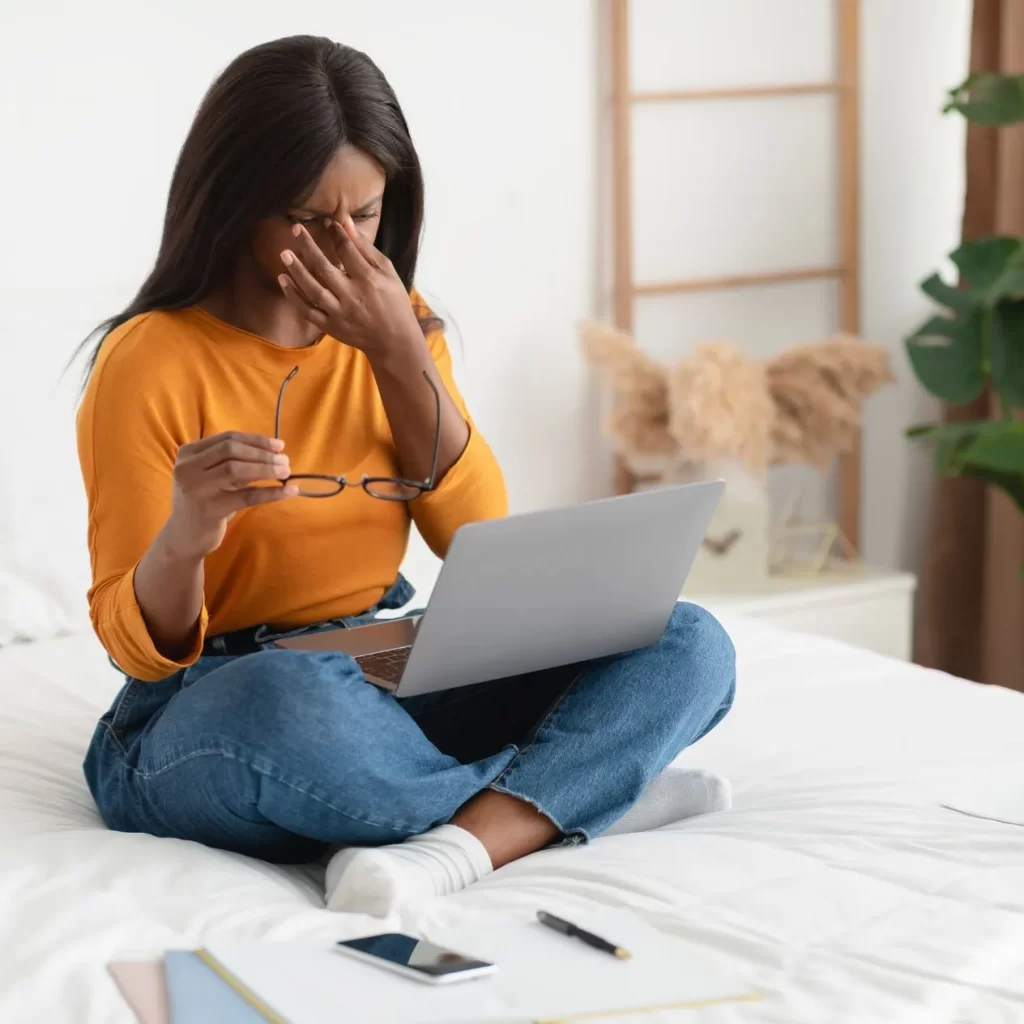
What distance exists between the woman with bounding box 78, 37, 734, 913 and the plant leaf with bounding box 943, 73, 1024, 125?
133 centimetres

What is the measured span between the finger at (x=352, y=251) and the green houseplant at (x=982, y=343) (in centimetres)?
135

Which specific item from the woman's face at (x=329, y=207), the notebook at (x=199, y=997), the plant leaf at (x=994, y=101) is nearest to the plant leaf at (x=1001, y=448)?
the plant leaf at (x=994, y=101)

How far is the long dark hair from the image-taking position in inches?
49.6

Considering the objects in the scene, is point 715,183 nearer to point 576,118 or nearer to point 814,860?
point 576,118

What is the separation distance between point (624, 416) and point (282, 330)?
3.90ft

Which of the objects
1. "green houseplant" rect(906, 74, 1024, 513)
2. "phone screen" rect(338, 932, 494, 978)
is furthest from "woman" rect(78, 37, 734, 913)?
"green houseplant" rect(906, 74, 1024, 513)

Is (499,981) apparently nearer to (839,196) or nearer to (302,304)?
(302,304)

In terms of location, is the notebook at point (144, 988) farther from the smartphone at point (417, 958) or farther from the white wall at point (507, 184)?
the white wall at point (507, 184)

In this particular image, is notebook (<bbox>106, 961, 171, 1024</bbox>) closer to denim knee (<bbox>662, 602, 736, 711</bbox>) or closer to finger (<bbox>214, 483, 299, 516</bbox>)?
finger (<bbox>214, 483, 299, 516</bbox>)

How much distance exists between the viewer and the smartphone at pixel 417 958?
0.87 meters

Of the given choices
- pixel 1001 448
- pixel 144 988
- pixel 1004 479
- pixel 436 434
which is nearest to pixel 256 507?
pixel 436 434

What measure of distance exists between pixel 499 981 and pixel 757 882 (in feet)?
0.93

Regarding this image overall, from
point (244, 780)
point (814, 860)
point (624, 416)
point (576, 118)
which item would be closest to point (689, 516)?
point (814, 860)

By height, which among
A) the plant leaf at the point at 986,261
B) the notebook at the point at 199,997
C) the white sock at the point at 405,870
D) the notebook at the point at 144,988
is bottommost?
the white sock at the point at 405,870
